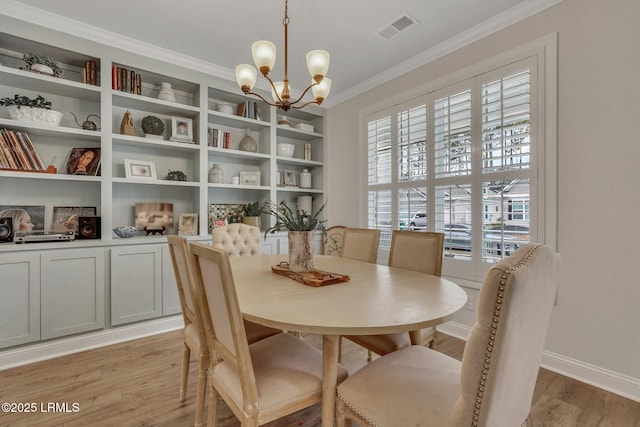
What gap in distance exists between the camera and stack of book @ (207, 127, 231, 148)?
3.36 metres

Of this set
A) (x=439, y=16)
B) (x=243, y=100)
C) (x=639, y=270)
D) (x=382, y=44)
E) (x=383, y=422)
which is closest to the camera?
(x=383, y=422)

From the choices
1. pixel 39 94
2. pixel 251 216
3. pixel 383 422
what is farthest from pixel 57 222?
pixel 383 422

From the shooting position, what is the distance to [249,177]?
12.3ft

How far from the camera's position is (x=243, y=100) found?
12.0 ft

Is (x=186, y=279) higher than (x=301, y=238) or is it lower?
lower

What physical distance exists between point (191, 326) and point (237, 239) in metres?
0.98

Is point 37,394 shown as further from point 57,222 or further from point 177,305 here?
point 57,222

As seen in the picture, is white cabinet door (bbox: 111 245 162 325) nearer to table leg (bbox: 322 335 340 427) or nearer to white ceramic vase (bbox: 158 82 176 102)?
white ceramic vase (bbox: 158 82 176 102)

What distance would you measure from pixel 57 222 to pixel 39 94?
114 cm

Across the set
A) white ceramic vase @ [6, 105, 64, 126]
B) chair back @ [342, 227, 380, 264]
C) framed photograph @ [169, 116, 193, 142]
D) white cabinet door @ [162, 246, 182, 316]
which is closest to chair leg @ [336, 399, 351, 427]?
chair back @ [342, 227, 380, 264]

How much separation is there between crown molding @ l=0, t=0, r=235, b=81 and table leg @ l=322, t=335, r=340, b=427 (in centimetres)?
310

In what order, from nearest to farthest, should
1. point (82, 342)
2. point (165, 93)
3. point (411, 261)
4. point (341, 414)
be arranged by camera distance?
1. point (341, 414)
2. point (411, 261)
3. point (82, 342)
4. point (165, 93)

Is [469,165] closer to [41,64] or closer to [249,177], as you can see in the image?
[249,177]

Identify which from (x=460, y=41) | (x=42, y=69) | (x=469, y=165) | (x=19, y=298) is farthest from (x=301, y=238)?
(x=42, y=69)
